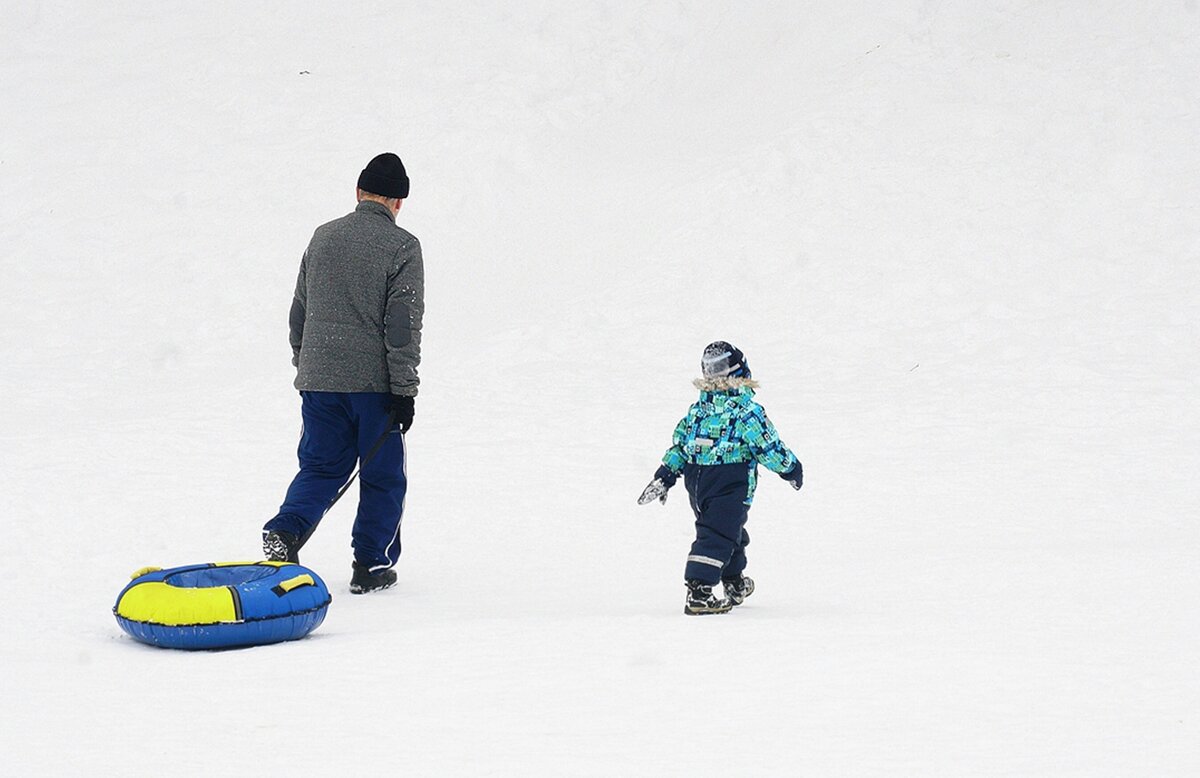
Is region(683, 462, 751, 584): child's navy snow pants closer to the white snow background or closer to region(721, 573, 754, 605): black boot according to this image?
region(721, 573, 754, 605): black boot

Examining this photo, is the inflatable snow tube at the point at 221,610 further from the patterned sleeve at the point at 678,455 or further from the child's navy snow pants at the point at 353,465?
the patterned sleeve at the point at 678,455

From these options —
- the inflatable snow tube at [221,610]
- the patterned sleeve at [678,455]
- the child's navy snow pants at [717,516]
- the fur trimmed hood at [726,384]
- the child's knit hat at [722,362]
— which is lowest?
the inflatable snow tube at [221,610]

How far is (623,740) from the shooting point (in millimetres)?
3467

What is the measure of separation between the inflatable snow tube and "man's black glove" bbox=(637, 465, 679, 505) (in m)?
1.37

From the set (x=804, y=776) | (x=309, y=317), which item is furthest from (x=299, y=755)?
(x=309, y=317)

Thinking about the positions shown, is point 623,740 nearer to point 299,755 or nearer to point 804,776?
point 804,776

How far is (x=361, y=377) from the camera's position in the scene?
5914mm

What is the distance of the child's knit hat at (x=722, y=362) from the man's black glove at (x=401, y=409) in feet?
4.66

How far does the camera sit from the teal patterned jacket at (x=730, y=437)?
17.7ft

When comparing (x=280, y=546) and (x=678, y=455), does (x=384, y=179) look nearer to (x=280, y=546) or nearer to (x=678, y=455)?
(x=280, y=546)

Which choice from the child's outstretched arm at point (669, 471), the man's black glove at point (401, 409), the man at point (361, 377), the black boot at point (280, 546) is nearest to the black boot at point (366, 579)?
the man at point (361, 377)

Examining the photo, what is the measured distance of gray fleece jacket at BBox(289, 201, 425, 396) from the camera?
233 inches

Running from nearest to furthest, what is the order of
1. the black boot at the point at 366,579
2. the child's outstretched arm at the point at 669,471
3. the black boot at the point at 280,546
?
the child's outstretched arm at the point at 669,471 < the black boot at the point at 280,546 < the black boot at the point at 366,579

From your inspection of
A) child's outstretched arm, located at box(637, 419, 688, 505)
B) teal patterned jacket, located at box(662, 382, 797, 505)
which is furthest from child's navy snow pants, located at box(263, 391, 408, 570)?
teal patterned jacket, located at box(662, 382, 797, 505)
